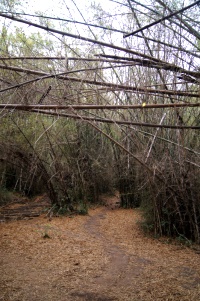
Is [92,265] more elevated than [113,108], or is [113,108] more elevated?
[113,108]

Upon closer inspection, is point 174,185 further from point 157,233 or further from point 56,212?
point 56,212

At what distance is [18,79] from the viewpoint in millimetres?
4141

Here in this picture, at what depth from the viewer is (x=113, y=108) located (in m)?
3.10

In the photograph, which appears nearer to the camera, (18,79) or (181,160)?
(18,79)

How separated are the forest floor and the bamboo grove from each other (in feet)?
2.40

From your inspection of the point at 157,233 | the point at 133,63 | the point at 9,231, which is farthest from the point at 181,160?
the point at 9,231

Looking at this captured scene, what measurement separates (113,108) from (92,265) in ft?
6.27

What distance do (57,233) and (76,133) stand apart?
Result: 292cm

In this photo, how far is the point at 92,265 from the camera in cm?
385

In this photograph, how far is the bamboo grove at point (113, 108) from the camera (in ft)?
11.2

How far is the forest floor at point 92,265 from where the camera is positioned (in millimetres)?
3023

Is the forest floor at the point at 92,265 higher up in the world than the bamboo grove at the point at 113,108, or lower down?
lower down

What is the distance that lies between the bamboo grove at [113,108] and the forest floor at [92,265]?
2.40 ft

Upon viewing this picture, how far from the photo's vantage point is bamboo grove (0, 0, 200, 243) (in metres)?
3.42
